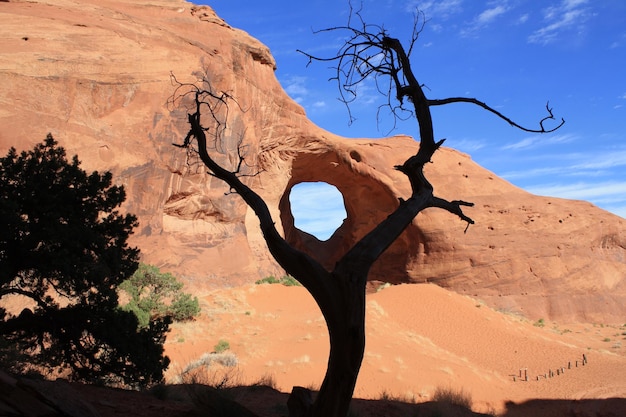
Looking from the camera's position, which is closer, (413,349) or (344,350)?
(344,350)

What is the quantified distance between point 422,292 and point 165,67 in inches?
573

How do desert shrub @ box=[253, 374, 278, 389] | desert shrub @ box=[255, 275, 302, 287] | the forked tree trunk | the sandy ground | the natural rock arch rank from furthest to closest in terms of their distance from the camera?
the natural rock arch, desert shrub @ box=[255, 275, 302, 287], the sandy ground, desert shrub @ box=[253, 374, 278, 389], the forked tree trunk

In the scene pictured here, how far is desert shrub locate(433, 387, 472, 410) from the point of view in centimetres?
1154

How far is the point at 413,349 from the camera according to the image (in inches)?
634

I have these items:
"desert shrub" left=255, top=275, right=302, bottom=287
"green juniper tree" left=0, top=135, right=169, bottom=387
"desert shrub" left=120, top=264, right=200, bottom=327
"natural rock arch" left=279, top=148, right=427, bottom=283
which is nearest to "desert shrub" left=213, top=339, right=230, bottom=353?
"desert shrub" left=120, top=264, right=200, bottom=327

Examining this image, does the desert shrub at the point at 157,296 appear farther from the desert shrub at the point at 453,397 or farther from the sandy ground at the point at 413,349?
the desert shrub at the point at 453,397

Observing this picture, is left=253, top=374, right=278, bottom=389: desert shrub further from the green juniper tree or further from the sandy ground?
the green juniper tree

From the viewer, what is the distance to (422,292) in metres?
22.8

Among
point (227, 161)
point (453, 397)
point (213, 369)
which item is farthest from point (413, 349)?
point (227, 161)

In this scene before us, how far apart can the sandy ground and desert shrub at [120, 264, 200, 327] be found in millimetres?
514

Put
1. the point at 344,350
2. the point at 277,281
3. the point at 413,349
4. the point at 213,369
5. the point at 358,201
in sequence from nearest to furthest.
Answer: the point at 344,350
the point at 213,369
the point at 413,349
the point at 277,281
the point at 358,201

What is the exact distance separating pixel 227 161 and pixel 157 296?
8.06 meters

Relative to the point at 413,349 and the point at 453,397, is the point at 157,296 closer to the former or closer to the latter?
the point at 413,349

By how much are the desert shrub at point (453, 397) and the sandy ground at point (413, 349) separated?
0.24 m
